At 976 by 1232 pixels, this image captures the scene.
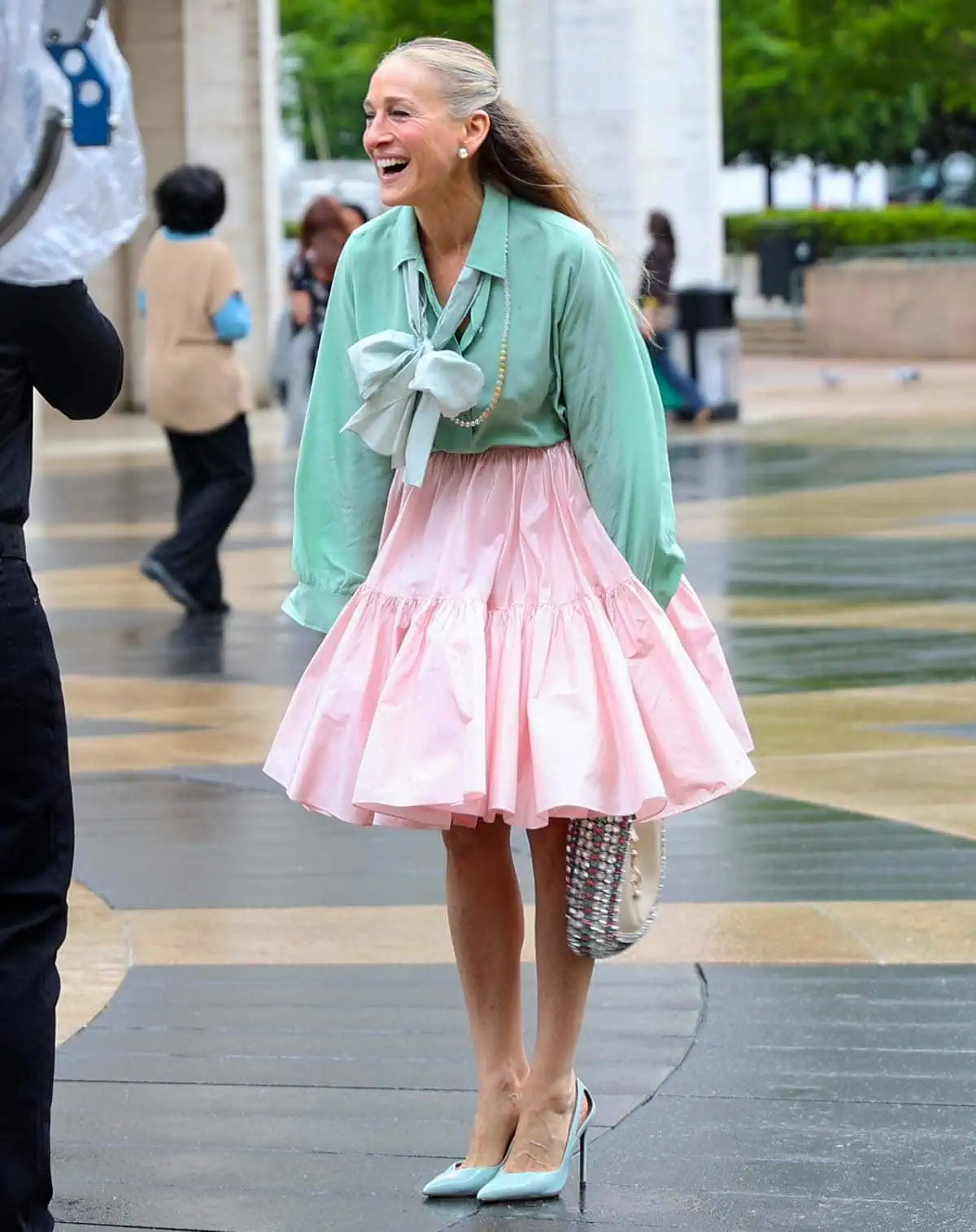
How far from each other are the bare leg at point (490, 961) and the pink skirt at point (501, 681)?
0.14 m

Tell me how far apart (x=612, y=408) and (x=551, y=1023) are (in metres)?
1.05

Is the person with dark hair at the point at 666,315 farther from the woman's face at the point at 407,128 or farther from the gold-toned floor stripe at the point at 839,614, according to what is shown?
the woman's face at the point at 407,128

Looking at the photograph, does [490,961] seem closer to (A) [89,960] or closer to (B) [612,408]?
(B) [612,408]

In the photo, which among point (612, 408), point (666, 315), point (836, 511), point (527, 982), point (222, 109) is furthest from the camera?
point (222, 109)

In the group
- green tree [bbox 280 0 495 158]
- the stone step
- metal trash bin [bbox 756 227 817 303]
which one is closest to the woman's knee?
the stone step

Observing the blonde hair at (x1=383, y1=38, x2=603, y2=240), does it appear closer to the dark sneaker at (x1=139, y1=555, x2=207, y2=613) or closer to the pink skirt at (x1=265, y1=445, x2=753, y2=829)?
the pink skirt at (x1=265, y1=445, x2=753, y2=829)

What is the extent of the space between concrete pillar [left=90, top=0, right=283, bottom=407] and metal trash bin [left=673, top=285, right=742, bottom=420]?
4.75 m

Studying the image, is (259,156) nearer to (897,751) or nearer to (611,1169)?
(897,751)

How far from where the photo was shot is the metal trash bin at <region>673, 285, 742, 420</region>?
23.0m

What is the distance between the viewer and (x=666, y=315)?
22062 millimetres

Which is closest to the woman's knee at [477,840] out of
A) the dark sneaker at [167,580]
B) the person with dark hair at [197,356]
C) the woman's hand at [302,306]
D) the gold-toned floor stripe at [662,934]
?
the gold-toned floor stripe at [662,934]

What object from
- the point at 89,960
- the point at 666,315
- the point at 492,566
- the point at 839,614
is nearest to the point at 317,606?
the point at 492,566

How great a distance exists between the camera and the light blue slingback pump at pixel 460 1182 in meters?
4.23

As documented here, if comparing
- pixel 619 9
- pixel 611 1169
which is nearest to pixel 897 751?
pixel 611 1169
